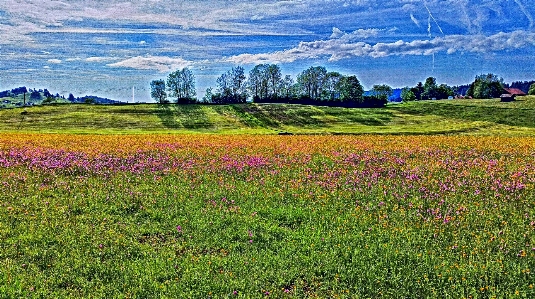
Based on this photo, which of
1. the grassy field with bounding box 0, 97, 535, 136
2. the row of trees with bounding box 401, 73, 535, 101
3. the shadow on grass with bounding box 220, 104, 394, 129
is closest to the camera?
the grassy field with bounding box 0, 97, 535, 136

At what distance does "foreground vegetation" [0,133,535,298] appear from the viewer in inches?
326

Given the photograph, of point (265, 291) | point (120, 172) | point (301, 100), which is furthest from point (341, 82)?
point (265, 291)

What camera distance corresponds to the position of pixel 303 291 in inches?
319

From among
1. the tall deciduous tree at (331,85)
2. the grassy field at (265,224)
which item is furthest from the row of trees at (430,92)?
the grassy field at (265,224)

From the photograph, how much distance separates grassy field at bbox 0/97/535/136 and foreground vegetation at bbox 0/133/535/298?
51292 mm

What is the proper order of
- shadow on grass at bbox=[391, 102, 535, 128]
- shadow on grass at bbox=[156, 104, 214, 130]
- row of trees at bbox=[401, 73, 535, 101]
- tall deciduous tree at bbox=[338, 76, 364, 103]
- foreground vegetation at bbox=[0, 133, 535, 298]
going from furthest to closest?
row of trees at bbox=[401, 73, 535, 101]
tall deciduous tree at bbox=[338, 76, 364, 103]
shadow on grass at bbox=[391, 102, 535, 128]
shadow on grass at bbox=[156, 104, 214, 130]
foreground vegetation at bbox=[0, 133, 535, 298]

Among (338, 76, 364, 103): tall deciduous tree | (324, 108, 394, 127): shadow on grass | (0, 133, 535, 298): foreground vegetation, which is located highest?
(338, 76, 364, 103): tall deciduous tree

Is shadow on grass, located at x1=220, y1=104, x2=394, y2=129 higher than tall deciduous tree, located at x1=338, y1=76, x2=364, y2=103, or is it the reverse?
tall deciduous tree, located at x1=338, y1=76, x2=364, y2=103

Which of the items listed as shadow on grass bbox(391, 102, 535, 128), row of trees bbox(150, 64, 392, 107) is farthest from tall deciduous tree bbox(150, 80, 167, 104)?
shadow on grass bbox(391, 102, 535, 128)

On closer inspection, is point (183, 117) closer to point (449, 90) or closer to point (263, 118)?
point (263, 118)

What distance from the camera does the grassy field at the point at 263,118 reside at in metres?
73.4

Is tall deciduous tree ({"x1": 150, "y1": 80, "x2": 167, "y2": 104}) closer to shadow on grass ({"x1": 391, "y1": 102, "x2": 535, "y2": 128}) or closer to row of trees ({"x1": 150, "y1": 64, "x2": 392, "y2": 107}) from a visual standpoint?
row of trees ({"x1": 150, "y1": 64, "x2": 392, "y2": 107})

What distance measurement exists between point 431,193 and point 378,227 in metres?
4.32

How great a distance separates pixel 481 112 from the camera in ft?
319
